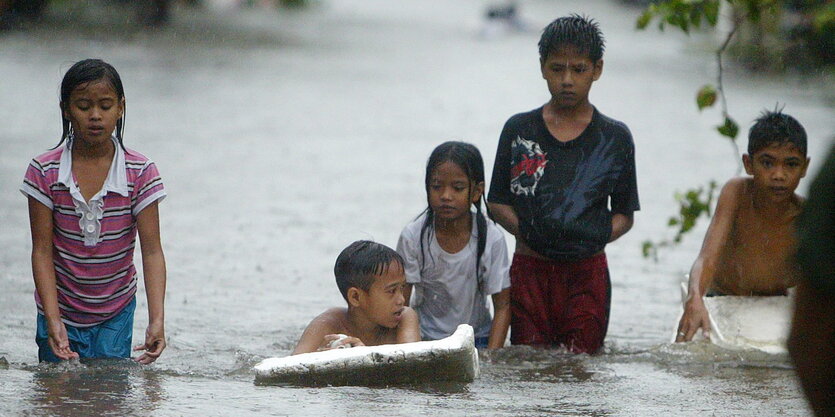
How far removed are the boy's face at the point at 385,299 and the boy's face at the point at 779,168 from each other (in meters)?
1.81

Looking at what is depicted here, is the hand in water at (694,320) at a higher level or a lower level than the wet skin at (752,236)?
lower

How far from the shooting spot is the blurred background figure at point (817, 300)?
2131mm

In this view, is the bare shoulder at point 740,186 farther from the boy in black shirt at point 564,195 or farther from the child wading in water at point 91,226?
the child wading in water at point 91,226

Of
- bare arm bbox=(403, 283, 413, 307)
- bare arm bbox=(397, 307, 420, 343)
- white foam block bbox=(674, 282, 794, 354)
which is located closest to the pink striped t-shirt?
bare arm bbox=(397, 307, 420, 343)

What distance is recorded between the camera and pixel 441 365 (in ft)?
14.8

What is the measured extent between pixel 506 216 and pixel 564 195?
0.91 feet

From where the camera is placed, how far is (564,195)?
5.45 metres

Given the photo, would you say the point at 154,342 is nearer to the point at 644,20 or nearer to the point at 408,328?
the point at 408,328

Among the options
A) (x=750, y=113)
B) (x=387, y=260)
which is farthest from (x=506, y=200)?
(x=750, y=113)

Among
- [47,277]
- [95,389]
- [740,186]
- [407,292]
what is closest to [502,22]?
[740,186]

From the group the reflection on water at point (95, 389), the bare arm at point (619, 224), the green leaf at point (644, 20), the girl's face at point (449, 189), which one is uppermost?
the green leaf at point (644, 20)

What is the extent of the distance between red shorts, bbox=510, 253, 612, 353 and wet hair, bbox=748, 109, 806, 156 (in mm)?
863

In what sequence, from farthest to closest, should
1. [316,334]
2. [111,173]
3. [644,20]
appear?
[644,20], [316,334], [111,173]

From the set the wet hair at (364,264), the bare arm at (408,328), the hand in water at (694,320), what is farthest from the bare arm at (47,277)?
the hand in water at (694,320)
